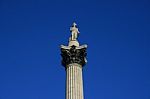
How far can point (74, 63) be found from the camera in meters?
30.1

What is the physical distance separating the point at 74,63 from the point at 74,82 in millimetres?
1963

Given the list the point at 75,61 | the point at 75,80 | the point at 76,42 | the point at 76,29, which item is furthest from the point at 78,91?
the point at 76,29

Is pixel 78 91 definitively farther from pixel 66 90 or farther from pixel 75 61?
pixel 75 61

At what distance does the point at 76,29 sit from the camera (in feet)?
109

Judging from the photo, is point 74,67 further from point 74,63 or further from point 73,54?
point 73,54

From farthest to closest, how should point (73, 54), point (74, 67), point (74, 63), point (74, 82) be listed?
point (73, 54)
point (74, 63)
point (74, 67)
point (74, 82)

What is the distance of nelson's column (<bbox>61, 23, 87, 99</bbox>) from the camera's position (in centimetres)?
2870

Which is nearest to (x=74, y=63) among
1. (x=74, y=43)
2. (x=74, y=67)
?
(x=74, y=67)

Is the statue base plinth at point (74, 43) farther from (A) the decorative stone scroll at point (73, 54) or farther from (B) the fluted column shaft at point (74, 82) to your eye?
(B) the fluted column shaft at point (74, 82)

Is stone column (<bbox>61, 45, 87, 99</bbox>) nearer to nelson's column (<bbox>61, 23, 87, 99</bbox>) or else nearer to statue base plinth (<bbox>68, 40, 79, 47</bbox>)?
nelson's column (<bbox>61, 23, 87, 99</bbox>)

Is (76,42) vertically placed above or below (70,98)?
above

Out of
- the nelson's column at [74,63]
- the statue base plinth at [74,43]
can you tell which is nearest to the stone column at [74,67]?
the nelson's column at [74,63]

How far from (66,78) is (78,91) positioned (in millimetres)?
1735

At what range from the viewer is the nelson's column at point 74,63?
2870 cm
